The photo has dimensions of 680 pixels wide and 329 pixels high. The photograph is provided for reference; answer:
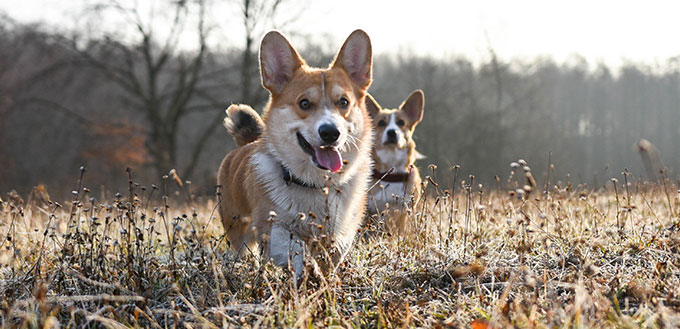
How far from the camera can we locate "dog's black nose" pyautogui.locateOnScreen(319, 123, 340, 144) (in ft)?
11.6

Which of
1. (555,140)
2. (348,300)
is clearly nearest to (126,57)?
(348,300)

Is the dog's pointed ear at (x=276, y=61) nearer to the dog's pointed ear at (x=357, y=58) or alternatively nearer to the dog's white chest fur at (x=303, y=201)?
the dog's pointed ear at (x=357, y=58)

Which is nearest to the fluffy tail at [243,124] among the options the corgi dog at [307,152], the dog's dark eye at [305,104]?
the corgi dog at [307,152]

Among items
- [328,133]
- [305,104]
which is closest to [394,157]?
[305,104]

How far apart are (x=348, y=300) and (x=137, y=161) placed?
23480 mm

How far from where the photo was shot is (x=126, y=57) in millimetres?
18438

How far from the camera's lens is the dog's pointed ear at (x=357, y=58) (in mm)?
4207

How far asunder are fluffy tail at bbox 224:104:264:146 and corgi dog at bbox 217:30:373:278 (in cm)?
132

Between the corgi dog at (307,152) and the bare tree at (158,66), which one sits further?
the bare tree at (158,66)

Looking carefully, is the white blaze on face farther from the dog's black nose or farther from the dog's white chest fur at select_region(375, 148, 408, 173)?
the dog's black nose

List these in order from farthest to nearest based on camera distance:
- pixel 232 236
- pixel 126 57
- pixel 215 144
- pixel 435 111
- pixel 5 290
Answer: pixel 435 111 < pixel 215 144 < pixel 126 57 < pixel 232 236 < pixel 5 290

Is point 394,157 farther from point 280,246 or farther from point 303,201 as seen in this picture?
point 280,246

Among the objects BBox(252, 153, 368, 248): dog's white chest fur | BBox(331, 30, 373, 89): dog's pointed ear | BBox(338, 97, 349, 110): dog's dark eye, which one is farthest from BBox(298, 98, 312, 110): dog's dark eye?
BBox(331, 30, 373, 89): dog's pointed ear

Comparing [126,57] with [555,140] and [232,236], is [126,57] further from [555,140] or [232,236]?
[555,140]
